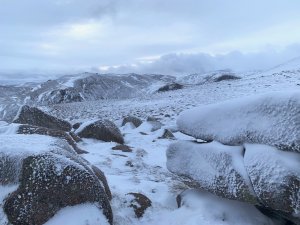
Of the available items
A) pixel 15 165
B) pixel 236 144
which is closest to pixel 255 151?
pixel 236 144

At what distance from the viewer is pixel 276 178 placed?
5.84 meters

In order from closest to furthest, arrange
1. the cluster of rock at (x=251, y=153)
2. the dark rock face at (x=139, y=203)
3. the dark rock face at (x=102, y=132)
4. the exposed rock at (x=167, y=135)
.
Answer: the cluster of rock at (x=251, y=153), the dark rock face at (x=139, y=203), the dark rock face at (x=102, y=132), the exposed rock at (x=167, y=135)

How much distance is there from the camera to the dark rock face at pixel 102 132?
14.0 meters

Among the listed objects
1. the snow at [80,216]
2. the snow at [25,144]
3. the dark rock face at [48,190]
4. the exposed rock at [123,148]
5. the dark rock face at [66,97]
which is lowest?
the dark rock face at [66,97]

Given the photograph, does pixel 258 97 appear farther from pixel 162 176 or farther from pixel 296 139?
pixel 162 176

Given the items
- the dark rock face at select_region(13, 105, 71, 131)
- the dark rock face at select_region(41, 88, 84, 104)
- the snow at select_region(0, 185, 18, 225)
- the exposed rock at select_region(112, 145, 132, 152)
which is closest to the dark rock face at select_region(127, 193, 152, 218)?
the snow at select_region(0, 185, 18, 225)

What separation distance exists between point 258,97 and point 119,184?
359cm

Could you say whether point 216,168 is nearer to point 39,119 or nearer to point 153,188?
point 153,188

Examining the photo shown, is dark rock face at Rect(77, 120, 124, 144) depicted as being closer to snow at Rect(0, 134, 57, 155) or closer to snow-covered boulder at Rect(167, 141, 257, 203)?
snow-covered boulder at Rect(167, 141, 257, 203)

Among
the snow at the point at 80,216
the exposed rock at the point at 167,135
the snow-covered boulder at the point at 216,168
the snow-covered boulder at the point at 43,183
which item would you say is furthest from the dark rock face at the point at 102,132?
the snow at the point at 80,216

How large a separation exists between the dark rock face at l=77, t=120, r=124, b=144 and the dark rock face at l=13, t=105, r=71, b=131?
4.65ft

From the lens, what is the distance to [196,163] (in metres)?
7.76

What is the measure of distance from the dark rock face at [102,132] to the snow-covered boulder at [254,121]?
6.20 metres

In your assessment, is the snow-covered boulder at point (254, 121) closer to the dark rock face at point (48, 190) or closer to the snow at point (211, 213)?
the snow at point (211, 213)
